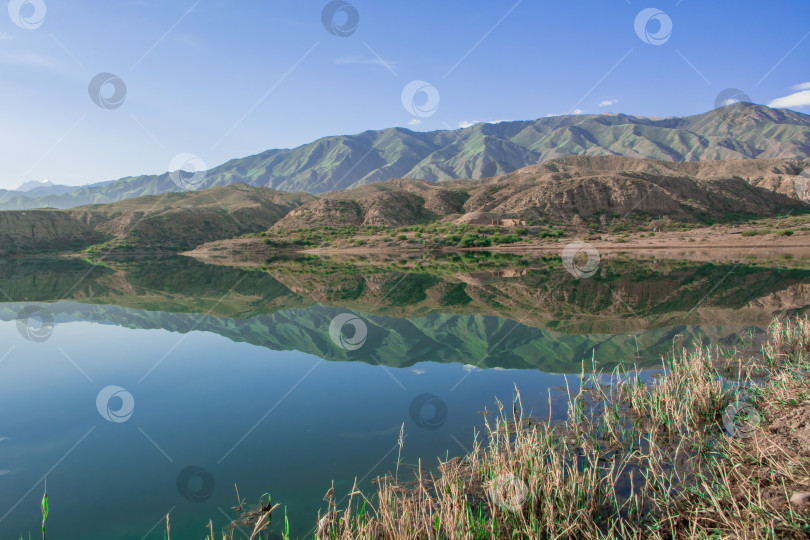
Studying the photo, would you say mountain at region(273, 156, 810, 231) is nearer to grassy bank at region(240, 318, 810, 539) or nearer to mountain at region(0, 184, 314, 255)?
mountain at region(0, 184, 314, 255)

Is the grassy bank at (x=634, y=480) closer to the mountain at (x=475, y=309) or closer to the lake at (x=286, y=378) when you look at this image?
the lake at (x=286, y=378)

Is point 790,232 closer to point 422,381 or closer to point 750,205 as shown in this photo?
point 750,205

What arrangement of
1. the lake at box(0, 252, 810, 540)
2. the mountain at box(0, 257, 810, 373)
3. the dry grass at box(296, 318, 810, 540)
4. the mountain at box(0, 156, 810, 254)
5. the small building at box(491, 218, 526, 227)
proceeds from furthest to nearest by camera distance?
the mountain at box(0, 156, 810, 254)
the small building at box(491, 218, 526, 227)
the mountain at box(0, 257, 810, 373)
the lake at box(0, 252, 810, 540)
the dry grass at box(296, 318, 810, 540)

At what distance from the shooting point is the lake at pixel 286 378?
22.6ft

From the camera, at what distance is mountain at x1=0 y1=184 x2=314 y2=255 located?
94.7m

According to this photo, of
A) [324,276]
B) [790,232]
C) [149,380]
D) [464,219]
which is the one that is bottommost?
[790,232]

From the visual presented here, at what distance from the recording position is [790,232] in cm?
5503

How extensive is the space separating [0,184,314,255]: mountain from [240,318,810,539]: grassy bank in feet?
348

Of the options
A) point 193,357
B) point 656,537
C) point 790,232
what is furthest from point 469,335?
point 790,232

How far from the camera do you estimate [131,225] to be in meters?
105

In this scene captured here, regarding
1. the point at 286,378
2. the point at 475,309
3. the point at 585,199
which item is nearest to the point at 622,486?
the point at 286,378

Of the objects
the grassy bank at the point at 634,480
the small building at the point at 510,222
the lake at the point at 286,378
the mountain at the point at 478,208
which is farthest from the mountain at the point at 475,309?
the mountain at the point at 478,208

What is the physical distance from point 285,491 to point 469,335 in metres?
11.4

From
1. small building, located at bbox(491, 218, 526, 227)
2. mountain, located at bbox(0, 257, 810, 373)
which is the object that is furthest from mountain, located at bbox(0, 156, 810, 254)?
mountain, located at bbox(0, 257, 810, 373)
